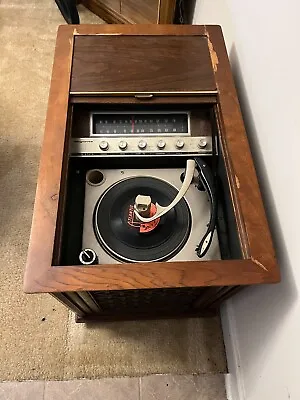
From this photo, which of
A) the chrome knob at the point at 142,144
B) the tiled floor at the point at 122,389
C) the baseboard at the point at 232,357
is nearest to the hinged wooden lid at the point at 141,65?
the chrome knob at the point at 142,144

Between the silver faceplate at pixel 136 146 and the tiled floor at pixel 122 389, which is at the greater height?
the silver faceplate at pixel 136 146

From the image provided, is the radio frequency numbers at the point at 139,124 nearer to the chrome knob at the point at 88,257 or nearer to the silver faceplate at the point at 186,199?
the silver faceplate at the point at 186,199

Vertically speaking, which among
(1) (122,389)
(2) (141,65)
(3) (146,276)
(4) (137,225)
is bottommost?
(1) (122,389)

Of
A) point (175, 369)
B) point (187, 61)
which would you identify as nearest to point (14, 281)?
point (175, 369)

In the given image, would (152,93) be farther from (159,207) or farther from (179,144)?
(159,207)

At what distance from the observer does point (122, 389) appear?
1049 millimetres

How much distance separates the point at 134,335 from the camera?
44.1 inches

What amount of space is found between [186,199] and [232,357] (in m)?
0.46

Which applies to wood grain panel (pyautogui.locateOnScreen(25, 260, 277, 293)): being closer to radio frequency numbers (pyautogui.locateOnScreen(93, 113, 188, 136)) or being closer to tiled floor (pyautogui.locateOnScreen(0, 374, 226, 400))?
radio frequency numbers (pyautogui.locateOnScreen(93, 113, 188, 136))

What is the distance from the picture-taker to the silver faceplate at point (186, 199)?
0.83 m

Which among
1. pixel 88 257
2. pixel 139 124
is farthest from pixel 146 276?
pixel 139 124

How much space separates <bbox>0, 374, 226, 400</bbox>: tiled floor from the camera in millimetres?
1035

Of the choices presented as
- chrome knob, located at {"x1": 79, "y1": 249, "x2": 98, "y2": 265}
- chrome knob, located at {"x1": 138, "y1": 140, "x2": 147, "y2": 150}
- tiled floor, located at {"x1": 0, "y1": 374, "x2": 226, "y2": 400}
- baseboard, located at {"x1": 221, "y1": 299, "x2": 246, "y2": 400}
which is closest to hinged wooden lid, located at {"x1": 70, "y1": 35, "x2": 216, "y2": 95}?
chrome knob, located at {"x1": 138, "y1": 140, "x2": 147, "y2": 150}

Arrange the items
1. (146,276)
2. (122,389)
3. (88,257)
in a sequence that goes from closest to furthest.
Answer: (146,276) → (88,257) → (122,389)
